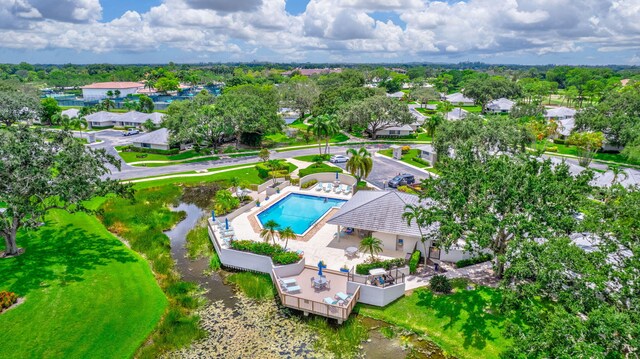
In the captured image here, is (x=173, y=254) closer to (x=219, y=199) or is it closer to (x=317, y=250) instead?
(x=219, y=199)

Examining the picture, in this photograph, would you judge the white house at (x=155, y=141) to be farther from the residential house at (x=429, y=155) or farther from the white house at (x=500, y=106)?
the white house at (x=500, y=106)

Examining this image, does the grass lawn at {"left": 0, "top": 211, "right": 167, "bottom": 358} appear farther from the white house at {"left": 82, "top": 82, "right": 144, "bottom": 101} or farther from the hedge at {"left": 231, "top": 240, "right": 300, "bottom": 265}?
the white house at {"left": 82, "top": 82, "right": 144, "bottom": 101}

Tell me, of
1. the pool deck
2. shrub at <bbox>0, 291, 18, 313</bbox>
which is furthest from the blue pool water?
shrub at <bbox>0, 291, 18, 313</bbox>

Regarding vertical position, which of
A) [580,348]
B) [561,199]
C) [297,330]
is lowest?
[297,330]

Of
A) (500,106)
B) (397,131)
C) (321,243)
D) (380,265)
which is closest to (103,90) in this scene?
(397,131)

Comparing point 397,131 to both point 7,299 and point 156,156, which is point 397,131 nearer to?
point 156,156

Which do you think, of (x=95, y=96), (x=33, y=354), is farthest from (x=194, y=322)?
(x=95, y=96)
